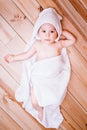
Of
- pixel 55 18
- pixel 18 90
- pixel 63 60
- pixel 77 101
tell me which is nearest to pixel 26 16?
pixel 55 18

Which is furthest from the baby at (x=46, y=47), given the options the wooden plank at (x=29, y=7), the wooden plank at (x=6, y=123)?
the wooden plank at (x=6, y=123)

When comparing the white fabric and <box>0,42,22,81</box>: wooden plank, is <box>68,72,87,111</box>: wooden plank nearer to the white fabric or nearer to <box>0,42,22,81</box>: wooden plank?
the white fabric

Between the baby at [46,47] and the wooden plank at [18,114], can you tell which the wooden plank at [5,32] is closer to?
the baby at [46,47]

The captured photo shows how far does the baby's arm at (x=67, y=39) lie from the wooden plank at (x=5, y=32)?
0.91 feet

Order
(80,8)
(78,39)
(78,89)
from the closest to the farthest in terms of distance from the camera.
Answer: (80,8) < (78,39) < (78,89)

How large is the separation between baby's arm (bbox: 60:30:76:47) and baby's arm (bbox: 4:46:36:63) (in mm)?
169

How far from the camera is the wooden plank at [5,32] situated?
1445 mm

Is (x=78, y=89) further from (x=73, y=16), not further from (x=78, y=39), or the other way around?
(x=73, y=16)

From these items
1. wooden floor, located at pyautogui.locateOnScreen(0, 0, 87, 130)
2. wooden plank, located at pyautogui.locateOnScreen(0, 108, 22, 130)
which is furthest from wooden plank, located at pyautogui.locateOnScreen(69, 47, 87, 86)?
wooden plank, located at pyautogui.locateOnScreen(0, 108, 22, 130)

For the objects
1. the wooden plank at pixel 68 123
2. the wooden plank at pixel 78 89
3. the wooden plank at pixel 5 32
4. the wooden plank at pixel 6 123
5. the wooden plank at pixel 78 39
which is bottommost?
the wooden plank at pixel 68 123

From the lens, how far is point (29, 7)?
1.43 m

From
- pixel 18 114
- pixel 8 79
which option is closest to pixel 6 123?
pixel 18 114

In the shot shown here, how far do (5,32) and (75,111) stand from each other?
Result: 66cm

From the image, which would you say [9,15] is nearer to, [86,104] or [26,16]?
[26,16]
